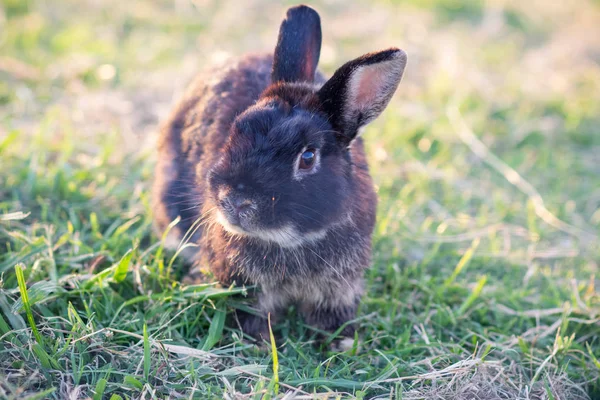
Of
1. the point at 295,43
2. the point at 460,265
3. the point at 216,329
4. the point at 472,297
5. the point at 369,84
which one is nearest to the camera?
the point at 369,84

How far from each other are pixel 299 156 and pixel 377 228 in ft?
5.03

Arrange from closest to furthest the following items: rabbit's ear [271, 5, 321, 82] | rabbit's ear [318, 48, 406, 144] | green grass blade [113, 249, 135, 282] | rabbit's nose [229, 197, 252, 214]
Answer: rabbit's nose [229, 197, 252, 214]
rabbit's ear [318, 48, 406, 144]
green grass blade [113, 249, 135, 282]
rabbit's ear [271, 5, 321, 82]

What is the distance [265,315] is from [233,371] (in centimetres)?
→ 53

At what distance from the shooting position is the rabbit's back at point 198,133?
3.79m

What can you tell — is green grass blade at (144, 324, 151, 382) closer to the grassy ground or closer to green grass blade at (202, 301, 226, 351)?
the grassy ground

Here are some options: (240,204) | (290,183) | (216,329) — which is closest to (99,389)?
(216,329)

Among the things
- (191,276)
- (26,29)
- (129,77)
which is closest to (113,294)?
(191,276)

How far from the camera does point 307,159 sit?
3.07m

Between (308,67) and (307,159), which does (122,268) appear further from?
(308,67)

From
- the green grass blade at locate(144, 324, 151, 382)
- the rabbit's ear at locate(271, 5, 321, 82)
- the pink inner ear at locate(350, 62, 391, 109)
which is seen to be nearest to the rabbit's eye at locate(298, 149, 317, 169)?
the pink inner ear at locate(350, 62, 391, 109)

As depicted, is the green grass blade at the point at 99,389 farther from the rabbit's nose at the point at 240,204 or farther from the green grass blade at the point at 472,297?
the green grass blade at the point at 472,297

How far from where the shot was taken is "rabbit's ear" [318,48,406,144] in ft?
9.84

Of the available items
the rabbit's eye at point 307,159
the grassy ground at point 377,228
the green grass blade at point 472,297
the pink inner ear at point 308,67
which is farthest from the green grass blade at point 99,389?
the green grass blade at point 472,297

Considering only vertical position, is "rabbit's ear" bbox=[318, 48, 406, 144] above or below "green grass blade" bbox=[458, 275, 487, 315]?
above
